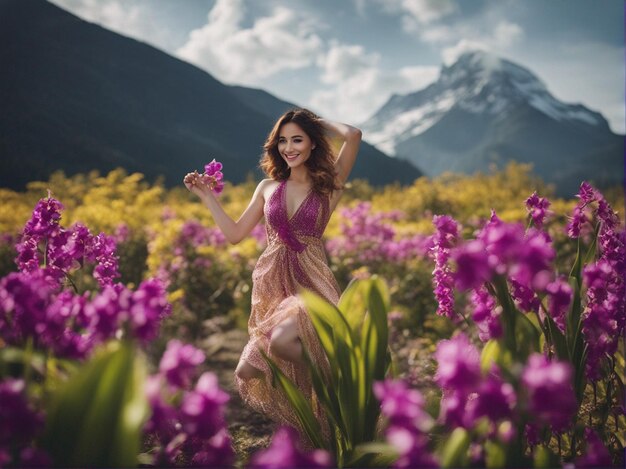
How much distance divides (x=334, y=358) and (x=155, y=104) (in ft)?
89.0

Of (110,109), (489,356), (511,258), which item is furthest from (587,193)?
(110,109)

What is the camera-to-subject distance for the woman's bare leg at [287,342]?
5.64 feet

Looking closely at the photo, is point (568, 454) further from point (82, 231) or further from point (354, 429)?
point (82, 231)

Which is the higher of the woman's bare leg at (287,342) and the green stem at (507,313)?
the green stem at (507,313)

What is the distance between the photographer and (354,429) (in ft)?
4.54

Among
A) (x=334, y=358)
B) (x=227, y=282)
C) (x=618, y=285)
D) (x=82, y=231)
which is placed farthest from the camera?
(x=227, y=282)

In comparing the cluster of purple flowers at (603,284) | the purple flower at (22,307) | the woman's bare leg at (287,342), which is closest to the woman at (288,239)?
the woman's bare leg at (287,342)

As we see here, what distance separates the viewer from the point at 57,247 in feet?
5.16

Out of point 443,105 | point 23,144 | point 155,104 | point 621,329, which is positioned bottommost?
point 621,329

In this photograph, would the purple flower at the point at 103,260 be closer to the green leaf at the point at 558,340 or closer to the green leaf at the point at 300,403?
the green leaf at the point at 300,403

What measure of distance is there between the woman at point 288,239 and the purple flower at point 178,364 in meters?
0.82

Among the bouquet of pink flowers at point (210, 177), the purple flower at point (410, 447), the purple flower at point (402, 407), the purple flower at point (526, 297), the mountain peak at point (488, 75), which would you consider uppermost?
the mountain peak at point (488, 75)

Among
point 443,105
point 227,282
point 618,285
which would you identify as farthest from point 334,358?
point 443,105

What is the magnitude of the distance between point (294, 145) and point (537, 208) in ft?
4.20
